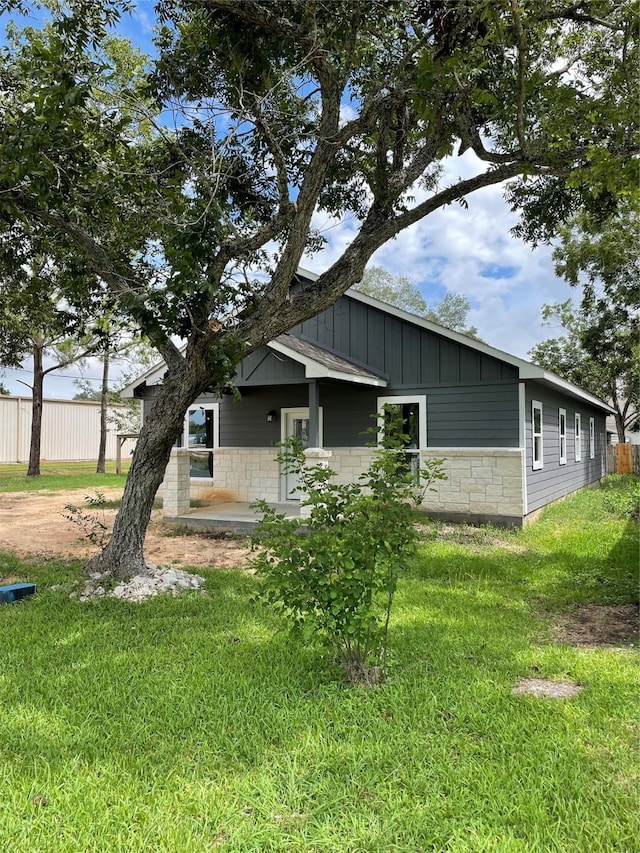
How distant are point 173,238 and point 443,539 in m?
6.06

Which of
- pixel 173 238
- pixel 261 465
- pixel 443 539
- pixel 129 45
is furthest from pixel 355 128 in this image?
pixel 129 45

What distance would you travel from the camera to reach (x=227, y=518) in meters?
10.1

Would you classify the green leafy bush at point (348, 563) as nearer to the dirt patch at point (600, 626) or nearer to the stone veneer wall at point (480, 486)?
the dirt patch at point (600, 626)

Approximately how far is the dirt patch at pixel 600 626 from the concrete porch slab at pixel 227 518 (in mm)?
5232

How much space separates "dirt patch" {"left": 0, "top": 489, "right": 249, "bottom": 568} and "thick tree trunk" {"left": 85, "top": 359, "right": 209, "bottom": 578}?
3.99ft

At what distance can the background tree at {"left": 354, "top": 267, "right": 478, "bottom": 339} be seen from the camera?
39812 mm

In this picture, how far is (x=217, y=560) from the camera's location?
7730 mm

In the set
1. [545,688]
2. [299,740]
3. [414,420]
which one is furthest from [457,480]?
[299,740]

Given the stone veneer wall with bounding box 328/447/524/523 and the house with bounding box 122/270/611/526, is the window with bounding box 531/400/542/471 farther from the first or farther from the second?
the stone veneer wall with bounding box 328/447/524/523

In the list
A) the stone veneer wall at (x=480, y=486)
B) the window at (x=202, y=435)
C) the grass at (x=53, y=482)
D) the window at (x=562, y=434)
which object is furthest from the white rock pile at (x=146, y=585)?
the grass at (x=53, y=482)

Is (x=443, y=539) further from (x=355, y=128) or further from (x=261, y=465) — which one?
(x=355, y=128)

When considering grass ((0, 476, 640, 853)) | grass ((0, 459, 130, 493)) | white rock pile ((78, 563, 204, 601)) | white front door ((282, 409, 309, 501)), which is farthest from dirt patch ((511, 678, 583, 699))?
grass ((0, 459, 130, 493))

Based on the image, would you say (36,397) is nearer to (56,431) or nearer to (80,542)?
(56,431)

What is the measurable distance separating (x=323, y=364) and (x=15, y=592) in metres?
5.41
